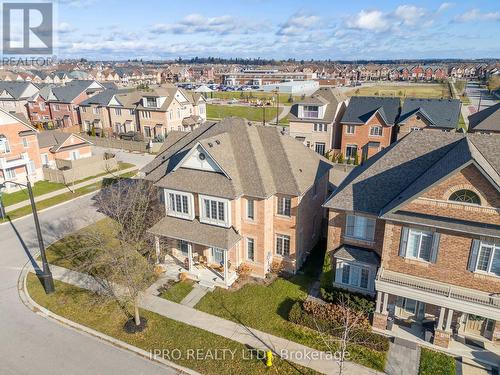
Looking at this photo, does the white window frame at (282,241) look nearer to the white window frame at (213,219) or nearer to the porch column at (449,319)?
the white window frame at (213,219)

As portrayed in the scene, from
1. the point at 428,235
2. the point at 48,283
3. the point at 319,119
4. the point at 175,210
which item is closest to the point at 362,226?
the point at 428,235

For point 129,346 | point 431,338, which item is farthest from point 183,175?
point 431,338

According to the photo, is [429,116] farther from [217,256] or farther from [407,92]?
[407,92]

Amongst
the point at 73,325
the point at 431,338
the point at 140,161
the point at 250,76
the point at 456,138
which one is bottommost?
the point at 73,325

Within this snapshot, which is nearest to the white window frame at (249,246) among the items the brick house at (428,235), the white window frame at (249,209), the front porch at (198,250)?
the front porch at (198,250)

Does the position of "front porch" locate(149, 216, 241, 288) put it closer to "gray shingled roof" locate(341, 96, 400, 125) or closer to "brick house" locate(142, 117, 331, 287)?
"brick house" locate(142, 117, 331, 287)

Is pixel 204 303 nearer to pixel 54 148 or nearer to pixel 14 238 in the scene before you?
pixel 14 238

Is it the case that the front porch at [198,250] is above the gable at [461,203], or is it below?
below
